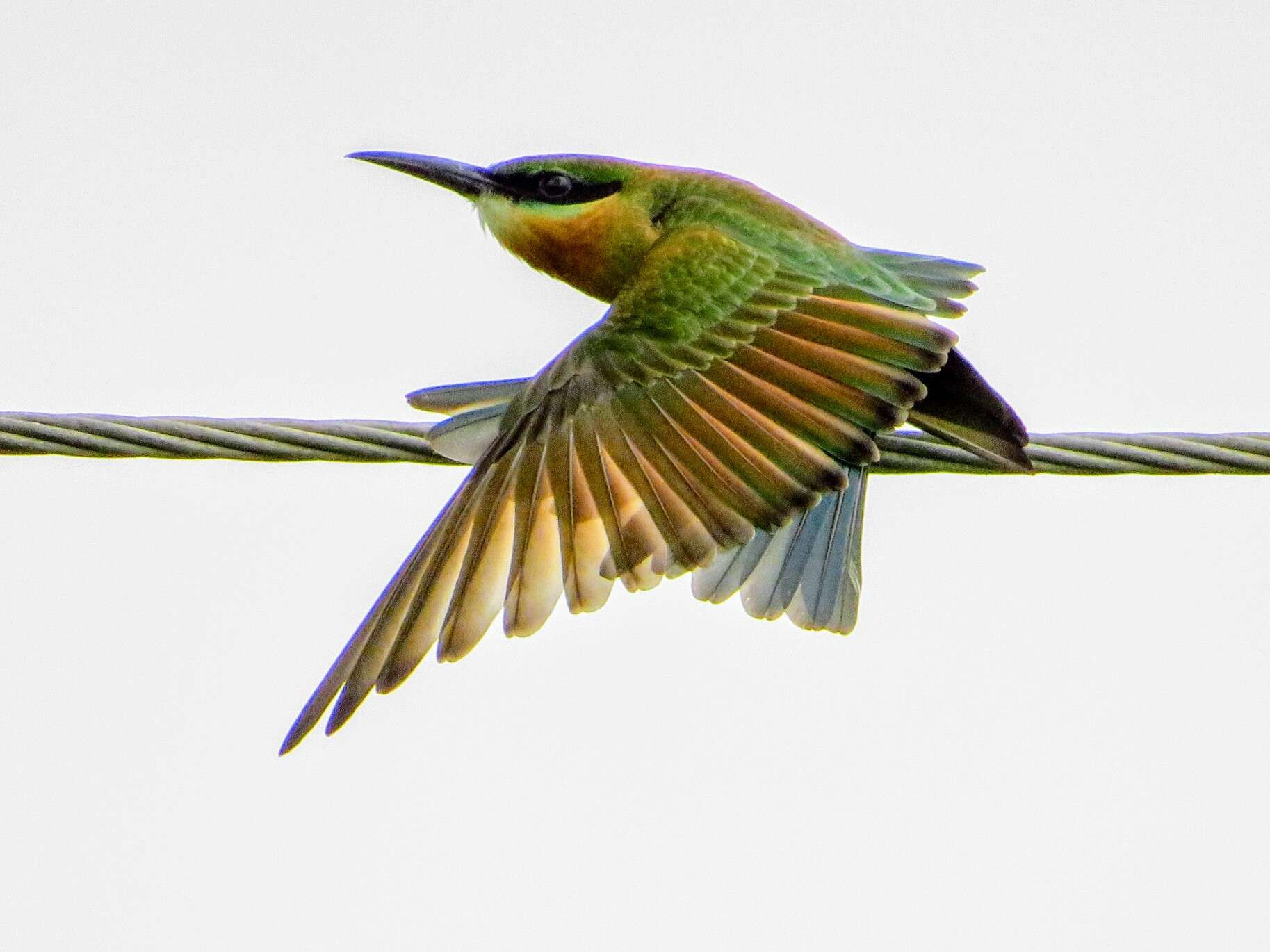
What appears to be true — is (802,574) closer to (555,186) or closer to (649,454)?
(649,454)

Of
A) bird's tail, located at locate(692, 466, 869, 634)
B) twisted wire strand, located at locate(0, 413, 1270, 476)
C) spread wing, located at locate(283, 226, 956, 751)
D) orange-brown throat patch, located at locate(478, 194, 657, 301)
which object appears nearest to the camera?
twisted wire strand, located at locate(0, 413, 1270, 476)

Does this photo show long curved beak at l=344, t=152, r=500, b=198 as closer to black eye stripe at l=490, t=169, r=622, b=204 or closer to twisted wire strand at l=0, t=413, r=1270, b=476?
black eye stripe at l=490, t=169, r=622, b=204

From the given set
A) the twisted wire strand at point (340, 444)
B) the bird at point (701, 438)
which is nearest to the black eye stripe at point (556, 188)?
the bird at point (701, 438)

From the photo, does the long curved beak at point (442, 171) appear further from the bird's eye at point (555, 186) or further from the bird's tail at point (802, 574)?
the bird's tail at point (802, 574)

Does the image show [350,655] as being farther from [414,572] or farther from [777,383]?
[777,383]

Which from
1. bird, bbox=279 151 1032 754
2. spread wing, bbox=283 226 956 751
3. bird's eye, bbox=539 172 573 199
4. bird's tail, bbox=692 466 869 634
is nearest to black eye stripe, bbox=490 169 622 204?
bird's eye, bbox=539 172 573 199

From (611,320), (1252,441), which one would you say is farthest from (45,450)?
(1252,441)

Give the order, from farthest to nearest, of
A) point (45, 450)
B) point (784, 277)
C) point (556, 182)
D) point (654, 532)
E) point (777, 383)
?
point (556, 182) → point (784, 277) → point (777, 383) → point (654, 532) → point (45, 450)

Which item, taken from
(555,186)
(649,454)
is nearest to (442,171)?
(555,186)
